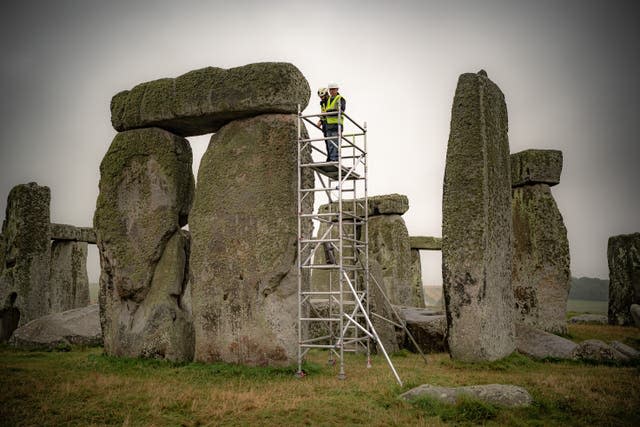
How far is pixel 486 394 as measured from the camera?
6.70 meters

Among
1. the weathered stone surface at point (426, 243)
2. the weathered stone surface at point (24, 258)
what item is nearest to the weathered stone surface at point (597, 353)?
Result: the weathered stone surface at point (24, 258)

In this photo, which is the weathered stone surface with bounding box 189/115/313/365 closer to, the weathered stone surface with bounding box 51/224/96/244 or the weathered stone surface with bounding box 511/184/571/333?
the weathered stone surface with bounding box 511/184/571/333

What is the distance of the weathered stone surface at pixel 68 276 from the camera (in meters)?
19.7

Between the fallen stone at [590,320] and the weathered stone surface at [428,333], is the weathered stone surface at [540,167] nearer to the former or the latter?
the weathered stone surface at [428,333]

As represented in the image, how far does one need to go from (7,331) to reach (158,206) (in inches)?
245

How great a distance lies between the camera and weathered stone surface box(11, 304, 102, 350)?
12.4 m

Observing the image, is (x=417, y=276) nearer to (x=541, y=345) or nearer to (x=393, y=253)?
(x=393, y=253)

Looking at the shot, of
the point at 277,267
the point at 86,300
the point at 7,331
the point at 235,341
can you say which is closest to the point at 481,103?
the point at 277,267

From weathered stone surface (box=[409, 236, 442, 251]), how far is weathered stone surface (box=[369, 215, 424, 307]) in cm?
314

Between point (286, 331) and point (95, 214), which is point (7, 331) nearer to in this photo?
point (95, 214)

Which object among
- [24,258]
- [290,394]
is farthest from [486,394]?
[24,258]

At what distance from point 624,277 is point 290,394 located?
14240 mm

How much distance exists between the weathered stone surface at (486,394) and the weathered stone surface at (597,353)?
388 centimetres

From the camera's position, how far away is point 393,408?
22.2 ft
